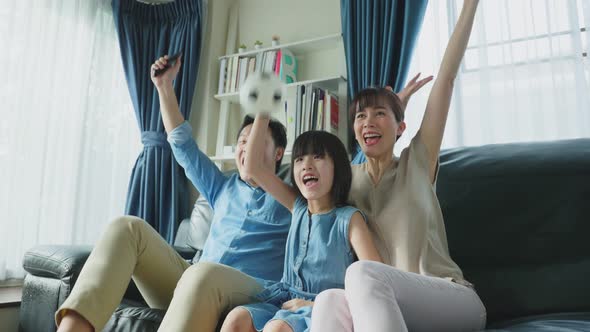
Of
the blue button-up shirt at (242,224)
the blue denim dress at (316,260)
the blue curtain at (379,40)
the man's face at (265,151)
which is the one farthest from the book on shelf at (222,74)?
the blue denim dress at (316,260)

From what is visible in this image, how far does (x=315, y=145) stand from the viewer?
133 cm

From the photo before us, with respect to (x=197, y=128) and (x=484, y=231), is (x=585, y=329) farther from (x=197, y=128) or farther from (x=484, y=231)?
(x=197, y=128)

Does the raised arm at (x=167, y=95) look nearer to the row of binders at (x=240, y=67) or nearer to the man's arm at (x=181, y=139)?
the man's arm at (x=181, y=139)

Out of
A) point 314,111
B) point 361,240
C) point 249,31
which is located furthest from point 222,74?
point 361,240

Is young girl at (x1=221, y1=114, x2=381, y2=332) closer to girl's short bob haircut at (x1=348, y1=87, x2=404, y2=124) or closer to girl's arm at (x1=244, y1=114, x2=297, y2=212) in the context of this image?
girl's arm at (x1=244, y1=114, x2=297, y2=212)

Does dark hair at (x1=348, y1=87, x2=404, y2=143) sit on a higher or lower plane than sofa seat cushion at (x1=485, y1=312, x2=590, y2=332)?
higher

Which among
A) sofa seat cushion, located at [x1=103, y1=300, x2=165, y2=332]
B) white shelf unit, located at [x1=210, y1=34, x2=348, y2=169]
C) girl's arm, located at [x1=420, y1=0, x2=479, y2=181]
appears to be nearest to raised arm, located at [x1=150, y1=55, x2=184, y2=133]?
sofa seat cushion, located at [x1=103, y1=300, x2=165, y2=332]

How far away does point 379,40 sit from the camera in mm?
2445

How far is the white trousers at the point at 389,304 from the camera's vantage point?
32.1 inches

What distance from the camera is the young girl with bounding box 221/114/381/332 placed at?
3.76 ft

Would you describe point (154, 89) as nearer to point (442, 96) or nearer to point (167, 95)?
point (167, 95)

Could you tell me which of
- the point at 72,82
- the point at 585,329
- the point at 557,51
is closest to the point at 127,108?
the point at 72,82

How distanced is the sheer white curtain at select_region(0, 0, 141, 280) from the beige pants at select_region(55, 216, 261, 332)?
140cm

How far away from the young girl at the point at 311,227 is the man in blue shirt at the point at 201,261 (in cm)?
8
